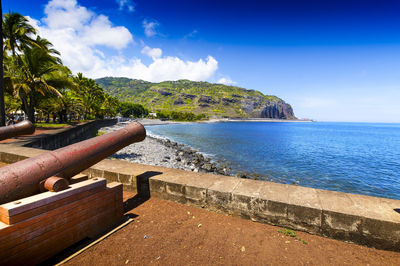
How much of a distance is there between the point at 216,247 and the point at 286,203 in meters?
1.21

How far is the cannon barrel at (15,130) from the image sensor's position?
580cm

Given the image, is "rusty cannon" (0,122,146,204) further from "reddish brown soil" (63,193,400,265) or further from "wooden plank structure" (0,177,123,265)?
"reddish brown soil" (63,193,400,265)

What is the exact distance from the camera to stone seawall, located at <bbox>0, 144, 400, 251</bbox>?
8.31 feet

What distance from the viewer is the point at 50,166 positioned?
238cm

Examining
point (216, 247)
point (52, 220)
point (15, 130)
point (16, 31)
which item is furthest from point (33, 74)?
point (216, 247)

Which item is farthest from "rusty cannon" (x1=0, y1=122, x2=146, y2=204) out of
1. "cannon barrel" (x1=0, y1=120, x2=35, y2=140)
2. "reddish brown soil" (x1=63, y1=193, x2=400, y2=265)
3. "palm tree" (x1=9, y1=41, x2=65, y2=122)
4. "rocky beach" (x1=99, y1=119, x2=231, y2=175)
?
"palm tree" (x1=9, y1=41, x2=65, y2=122)

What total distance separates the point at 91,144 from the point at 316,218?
346 cm

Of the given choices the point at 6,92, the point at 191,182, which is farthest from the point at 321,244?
the point at 6,92

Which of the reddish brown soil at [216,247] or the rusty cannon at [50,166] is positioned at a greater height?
the rusty cannon at [50,166]

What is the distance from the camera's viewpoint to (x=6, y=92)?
1844 cm

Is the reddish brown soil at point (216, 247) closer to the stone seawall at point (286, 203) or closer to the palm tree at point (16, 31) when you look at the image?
the stone seawall at point (286, 203)

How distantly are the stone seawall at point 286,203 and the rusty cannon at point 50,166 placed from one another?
1321 mm

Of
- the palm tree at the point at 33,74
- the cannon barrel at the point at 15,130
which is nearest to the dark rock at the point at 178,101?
the palm tree at the point at 33,74

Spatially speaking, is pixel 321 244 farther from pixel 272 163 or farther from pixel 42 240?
pixel 272 163
